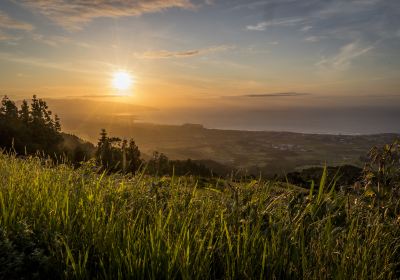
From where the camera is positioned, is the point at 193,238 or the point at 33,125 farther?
the point at 33,125

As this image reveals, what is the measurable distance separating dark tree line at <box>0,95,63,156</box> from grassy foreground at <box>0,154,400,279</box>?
49.1 metres

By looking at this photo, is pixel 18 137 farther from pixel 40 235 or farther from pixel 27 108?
pixel 40 235

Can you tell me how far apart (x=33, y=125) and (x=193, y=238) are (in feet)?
217

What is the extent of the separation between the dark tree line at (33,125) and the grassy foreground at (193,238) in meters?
49.1

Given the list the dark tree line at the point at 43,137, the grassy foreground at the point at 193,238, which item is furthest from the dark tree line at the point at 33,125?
the grassy foreground at the point at 193,238

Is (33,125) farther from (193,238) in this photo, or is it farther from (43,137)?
(193,238)

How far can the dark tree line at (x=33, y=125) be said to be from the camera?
54.0m

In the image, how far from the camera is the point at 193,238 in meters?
5.23

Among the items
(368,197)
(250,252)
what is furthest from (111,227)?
(368,197)

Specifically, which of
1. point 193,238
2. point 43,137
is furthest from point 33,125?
point 193,238

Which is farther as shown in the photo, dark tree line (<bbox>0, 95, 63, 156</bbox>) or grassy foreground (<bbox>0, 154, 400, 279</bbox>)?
dark tree line (<bbox>0, 95, 63, 156</bbox>)

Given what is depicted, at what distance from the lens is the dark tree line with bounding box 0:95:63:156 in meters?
54.0

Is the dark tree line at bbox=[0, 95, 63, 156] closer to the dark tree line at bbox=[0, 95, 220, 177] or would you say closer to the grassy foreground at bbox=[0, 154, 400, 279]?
the dark tree line at bbox=[0, 95, 220, 177]

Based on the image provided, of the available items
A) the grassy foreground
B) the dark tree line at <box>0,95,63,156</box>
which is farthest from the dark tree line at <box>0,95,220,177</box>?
the grassy foreground
